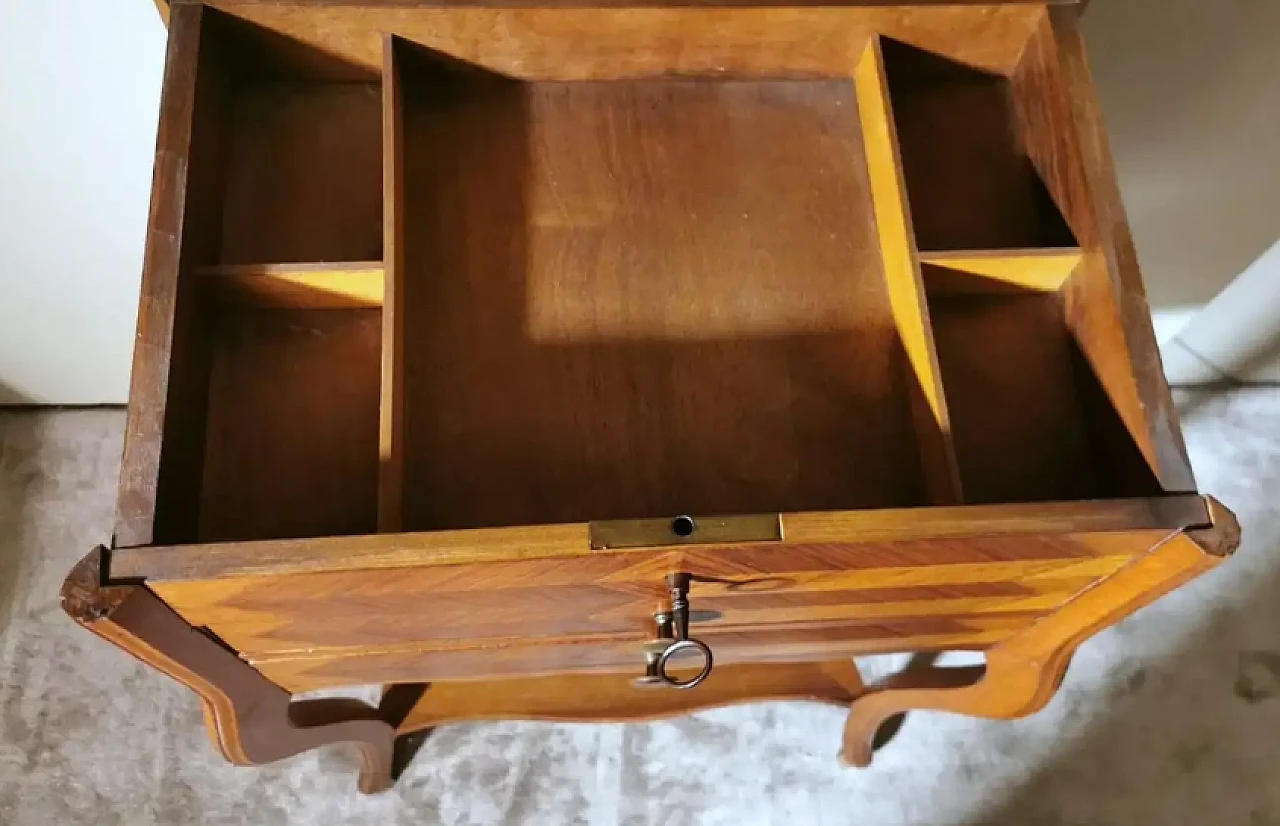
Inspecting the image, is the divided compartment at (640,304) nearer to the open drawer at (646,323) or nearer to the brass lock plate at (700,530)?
the open drawer at (646,323)

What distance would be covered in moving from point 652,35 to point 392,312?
0.93 feet

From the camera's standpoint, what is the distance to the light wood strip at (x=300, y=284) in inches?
26.3

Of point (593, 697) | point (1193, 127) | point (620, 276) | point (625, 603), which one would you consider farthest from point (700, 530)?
point (1193, 127)

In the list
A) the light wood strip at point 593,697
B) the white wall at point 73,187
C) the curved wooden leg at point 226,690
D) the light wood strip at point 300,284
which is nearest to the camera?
the curved wooden leg at point 226,690

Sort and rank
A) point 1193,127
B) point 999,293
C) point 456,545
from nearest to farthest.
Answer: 1. point 456,545
2. point 999,293
3. point 1193,127

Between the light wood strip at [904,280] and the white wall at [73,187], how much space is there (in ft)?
1.93

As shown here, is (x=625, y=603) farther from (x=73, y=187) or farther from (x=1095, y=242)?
(x=73, y=187)

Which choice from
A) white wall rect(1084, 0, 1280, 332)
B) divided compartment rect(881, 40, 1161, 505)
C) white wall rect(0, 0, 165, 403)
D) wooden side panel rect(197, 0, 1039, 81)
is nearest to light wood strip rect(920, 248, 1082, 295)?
divided compartment rect(881, 40, 1161, 505)

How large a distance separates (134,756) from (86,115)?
73cm

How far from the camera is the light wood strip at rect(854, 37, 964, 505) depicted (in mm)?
671

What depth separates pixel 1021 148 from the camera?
0.79 metres

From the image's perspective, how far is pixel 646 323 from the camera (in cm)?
74

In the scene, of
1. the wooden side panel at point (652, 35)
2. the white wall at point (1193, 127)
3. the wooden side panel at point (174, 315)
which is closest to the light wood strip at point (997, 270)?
the wooden side panel at point (652, 35)

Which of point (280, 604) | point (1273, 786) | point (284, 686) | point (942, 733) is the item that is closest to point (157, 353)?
point (280, 604)
